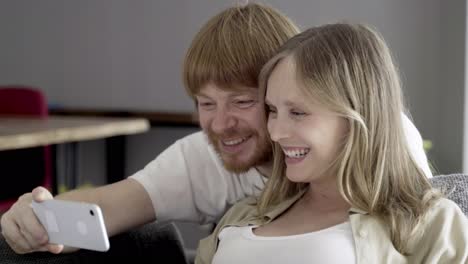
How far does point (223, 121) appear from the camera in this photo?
1428 mm

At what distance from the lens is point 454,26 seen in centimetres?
321

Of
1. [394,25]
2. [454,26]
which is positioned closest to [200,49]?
[454,26]

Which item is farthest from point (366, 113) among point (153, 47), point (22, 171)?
point (153, 47)

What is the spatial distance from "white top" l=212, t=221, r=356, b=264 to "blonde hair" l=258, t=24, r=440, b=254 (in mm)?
71

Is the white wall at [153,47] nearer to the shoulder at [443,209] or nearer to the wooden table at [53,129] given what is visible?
the wooden table at [53,129]

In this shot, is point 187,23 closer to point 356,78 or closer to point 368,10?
point 368,10

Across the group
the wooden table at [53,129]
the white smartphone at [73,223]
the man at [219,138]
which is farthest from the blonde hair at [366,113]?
the wooden table at [53,129]

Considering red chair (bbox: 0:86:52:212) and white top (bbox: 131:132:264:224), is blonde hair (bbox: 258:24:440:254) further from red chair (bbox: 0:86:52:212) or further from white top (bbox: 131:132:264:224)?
red chair (bbox: 0:86:52:212)

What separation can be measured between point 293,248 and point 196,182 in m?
0.42

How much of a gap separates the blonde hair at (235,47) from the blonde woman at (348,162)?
139 millimetres

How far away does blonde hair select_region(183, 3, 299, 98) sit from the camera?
1.43 meters

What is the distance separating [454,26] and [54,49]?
2.45 metres

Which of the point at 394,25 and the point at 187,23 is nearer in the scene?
the point at 394,25

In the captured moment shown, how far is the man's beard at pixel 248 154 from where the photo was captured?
1453 millimetres
